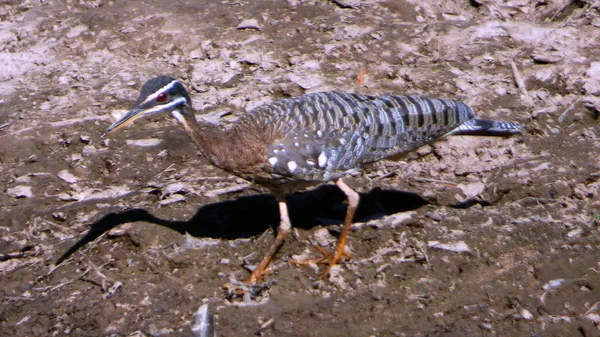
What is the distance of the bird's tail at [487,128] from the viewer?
22.9ft

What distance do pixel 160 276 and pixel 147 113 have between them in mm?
1154

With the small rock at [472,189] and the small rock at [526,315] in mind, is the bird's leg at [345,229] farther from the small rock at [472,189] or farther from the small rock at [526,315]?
the small rock at [526,315]

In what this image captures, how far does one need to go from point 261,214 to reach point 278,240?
0.61 metres

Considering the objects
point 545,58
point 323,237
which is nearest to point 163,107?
point 323,237

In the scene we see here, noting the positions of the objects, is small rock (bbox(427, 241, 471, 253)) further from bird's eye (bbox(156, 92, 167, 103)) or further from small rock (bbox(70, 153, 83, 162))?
small rock (bbox(70, 153, 83, 162))

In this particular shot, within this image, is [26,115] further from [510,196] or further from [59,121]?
[510,196]

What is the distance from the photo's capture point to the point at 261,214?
272 inches

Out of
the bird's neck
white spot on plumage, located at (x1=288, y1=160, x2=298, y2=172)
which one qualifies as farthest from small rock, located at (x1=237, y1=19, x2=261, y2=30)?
white spot on plumage, located at (x1=288, y1=160, x2=298, y2=172)

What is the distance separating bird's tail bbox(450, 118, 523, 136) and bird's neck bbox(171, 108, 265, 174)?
5.73 ft

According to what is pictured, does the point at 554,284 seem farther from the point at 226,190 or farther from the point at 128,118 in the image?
the point at 128,118

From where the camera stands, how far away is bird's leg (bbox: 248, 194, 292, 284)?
612 centimetres

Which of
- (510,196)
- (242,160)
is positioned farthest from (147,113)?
(510,196)

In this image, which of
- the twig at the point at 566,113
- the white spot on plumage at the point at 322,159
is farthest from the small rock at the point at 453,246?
the twig at the point at 566,113

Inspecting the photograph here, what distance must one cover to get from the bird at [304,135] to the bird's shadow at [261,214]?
388mm
